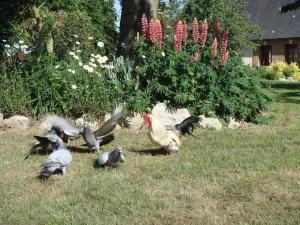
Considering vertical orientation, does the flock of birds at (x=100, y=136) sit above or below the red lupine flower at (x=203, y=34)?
below

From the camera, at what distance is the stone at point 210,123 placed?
9.82 metres

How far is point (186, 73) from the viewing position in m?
10.4

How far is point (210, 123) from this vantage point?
9.86 m

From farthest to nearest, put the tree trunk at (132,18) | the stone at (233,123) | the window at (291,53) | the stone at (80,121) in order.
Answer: the window at (291,53) → the tree trunk at (132,18) → the stone at (233,123) → the stone at (80,121)

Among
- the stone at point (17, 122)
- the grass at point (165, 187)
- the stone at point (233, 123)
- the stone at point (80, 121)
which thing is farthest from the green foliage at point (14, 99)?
the stone at point (233, 123)

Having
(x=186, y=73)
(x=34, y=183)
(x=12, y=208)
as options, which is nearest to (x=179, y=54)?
(x=186, y=73)

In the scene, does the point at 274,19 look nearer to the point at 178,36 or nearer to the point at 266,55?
the point at 266,55

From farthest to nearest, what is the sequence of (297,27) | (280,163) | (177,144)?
(297,27)
(177,144)
(280,163)

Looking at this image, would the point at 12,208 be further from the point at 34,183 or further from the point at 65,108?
the point at 65,108

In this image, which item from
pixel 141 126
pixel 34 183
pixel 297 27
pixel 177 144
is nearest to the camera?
pixel 34 183

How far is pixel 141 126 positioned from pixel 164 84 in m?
1.05

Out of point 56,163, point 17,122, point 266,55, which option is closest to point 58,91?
point 17,122

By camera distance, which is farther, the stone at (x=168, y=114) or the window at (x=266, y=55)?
the window at (x=266, y=55)

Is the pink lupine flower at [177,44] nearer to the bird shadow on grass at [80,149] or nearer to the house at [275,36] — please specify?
the bird shadow on grass at [80,149]
